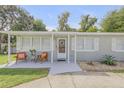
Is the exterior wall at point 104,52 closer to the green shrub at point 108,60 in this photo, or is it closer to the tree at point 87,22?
the green shrub at point 108,60

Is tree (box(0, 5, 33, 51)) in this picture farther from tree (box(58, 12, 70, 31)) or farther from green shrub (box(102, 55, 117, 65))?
green shrub (box(102, 55, 117, 65))

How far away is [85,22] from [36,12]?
12671mm

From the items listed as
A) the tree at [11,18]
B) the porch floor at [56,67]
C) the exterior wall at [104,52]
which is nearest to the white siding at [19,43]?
the porch floor at [56,67]

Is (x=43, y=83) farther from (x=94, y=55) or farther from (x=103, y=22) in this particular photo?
(x=103, y=22)

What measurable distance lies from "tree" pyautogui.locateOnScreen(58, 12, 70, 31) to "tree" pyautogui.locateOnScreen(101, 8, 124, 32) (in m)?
7.13

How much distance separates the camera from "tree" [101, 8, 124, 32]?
39706 mm

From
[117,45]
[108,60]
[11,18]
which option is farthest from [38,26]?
[108,60]

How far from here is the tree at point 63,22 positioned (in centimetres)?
4614

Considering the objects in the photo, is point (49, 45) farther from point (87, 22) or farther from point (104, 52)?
point (87, 22)

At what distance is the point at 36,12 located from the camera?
5241 centimetres

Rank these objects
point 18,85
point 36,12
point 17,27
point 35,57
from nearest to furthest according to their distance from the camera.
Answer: point 18,85
point 35,57
point 17,27
point 36,12

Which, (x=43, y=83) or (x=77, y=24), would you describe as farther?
(x=77, y=24)

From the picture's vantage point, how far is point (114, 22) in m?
41.1

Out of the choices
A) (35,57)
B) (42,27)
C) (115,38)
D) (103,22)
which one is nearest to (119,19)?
(103,22)
